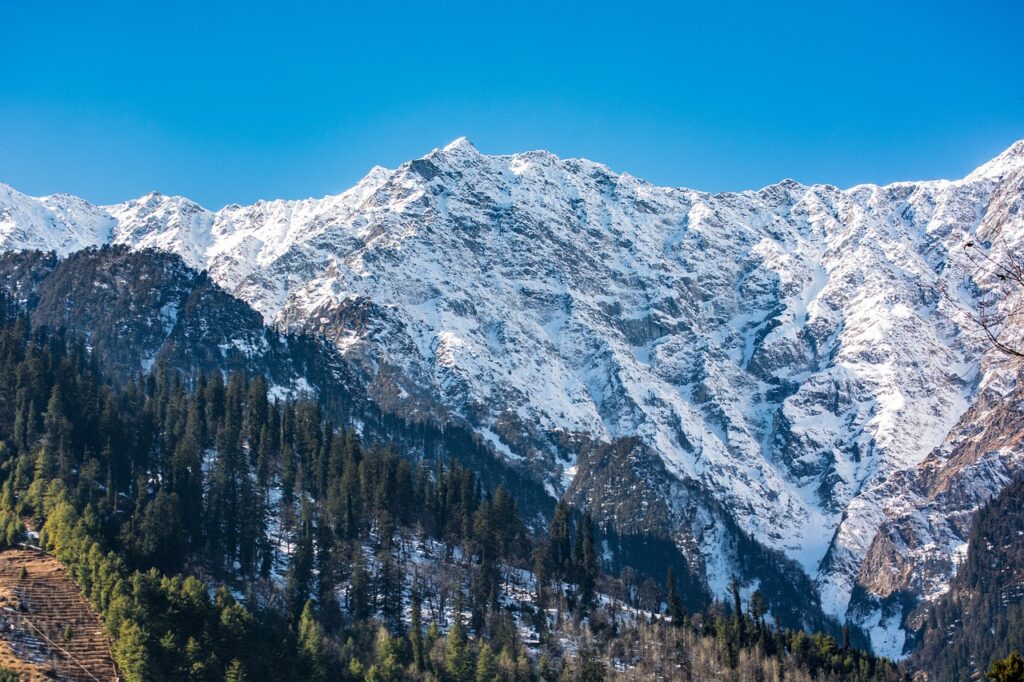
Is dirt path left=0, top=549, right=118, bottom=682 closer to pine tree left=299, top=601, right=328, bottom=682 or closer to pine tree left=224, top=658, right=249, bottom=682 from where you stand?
pine tree left=224, top=658, right=249, bottom=682

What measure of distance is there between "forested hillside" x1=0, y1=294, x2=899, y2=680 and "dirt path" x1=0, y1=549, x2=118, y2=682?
1996 millimetres

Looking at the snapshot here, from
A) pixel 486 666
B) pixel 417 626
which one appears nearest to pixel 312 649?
pixel 417 626

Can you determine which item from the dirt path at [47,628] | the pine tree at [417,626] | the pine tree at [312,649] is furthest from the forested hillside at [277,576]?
the dirt path at [47,628]

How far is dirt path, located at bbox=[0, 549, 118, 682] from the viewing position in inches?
A: 4555

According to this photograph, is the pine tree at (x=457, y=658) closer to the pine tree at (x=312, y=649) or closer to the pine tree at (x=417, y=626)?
the pine tree at (x=417, y=626)

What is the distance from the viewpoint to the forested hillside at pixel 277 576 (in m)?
130

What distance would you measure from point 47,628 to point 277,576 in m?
46.1

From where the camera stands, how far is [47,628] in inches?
4798

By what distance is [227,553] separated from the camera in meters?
165

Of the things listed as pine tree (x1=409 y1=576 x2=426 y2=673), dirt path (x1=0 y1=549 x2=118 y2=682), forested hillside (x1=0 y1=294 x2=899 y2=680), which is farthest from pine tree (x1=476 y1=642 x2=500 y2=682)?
dirt path (x1=0 y1=549 x2=118 y2=682)

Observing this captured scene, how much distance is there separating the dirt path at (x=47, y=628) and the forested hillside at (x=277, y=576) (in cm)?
200

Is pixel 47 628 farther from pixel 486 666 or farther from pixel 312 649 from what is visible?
pixel 486 666

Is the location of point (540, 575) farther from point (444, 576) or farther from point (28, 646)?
point (28, 646)

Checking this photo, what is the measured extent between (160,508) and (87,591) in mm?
A: 25081
